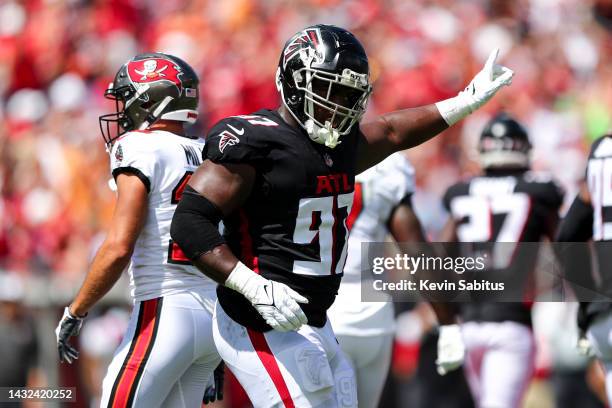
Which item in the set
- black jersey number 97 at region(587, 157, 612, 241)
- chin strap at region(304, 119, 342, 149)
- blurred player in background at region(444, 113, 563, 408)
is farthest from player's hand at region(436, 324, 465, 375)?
chin strap at region(304, 119, 342, 149)

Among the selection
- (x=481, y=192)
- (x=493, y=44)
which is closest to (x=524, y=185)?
(x=481, y=192)

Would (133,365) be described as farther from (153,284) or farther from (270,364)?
(270,364)

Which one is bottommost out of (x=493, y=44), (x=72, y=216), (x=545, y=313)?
(x=545, y=313)

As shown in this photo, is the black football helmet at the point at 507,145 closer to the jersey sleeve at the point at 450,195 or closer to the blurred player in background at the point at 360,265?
the jersey sleeve at the point at 450,195

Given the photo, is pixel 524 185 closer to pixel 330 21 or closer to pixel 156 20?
pixel 330 21

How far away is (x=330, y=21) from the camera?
1229 centimetres

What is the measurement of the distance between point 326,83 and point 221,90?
741 centimetres

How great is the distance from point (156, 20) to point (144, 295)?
353 inches

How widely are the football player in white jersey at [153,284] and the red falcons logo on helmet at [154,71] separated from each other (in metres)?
0.02

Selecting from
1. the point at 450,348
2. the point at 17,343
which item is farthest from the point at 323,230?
the point at 17,343

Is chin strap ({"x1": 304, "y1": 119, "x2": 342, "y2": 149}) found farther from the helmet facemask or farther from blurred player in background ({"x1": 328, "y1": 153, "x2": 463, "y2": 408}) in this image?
blurred player in background ({"x1": 328, "y1": 153, "x2": 463, "y2": 408})

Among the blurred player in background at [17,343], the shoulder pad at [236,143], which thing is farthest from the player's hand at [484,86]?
the blurred player in background at [17,343]

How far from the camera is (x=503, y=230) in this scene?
7219 millimetres

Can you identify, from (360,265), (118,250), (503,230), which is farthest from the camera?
(503,230)
